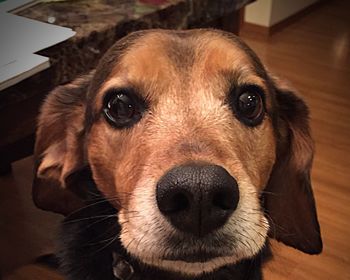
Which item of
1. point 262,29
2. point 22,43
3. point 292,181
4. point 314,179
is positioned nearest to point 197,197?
point 292,181

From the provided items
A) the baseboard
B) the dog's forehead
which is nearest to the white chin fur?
the dog's forehead

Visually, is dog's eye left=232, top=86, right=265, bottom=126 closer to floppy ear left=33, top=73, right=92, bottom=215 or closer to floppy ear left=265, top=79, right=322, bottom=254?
floppy ear left=265, top=79, right=322, bottom=254

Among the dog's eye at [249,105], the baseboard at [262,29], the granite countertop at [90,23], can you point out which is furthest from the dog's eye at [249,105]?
the baseboard at [262,29]

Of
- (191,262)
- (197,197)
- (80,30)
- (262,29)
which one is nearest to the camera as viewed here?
(197,197)

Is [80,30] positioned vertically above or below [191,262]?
above

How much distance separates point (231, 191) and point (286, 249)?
4.57 feet

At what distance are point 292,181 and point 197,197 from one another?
570mm

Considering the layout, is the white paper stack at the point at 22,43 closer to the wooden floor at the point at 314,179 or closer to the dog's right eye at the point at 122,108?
the dog's right eye at the point at 122,108

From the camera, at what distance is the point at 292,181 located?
1.45 metres

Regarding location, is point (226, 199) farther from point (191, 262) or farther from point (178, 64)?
point (178, 64)

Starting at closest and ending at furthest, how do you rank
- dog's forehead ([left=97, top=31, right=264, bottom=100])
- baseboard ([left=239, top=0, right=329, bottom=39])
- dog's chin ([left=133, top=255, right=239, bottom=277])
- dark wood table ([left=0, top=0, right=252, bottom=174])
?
dog's chin ([left=133, top=255, right=239, bottom=277]) → dog's forehead ([left=97, top=31, right=264, bottom=100]) → dark wood table ([left=0, top=0, right=252, bottom=174]) → baseboard ([left=239, top=0, right=329, bottom=39])

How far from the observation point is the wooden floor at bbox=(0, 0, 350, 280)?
2.22m

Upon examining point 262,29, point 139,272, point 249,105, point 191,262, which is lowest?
point 262,29

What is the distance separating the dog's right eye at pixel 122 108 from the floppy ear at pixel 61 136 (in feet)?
0.49
